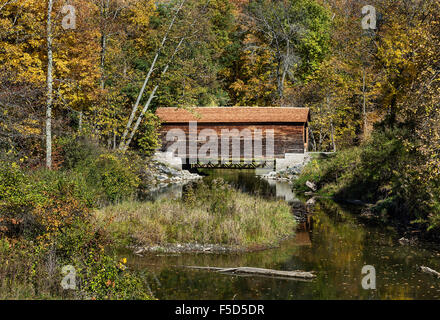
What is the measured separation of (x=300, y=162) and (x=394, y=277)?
23.3 m

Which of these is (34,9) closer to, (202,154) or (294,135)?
(202,154)

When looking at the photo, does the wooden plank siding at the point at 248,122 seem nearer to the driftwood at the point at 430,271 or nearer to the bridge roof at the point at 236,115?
the bridge roof at the point at 236,115

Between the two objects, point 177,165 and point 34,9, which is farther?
point 177,165

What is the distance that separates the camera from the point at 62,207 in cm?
1162

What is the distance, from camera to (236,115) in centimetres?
3372

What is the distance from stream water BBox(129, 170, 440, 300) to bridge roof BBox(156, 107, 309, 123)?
17.3 meters

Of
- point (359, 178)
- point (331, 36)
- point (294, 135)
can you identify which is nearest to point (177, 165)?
point (294, 135)

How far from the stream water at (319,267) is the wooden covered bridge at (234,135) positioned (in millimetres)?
17472

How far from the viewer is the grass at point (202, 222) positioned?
14219mm

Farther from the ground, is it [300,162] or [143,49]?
[143,49]

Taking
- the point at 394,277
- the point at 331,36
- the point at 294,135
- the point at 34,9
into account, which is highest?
the point at 331,36

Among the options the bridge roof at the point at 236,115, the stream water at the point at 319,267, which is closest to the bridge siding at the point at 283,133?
the bridge roof at the point at 236,115

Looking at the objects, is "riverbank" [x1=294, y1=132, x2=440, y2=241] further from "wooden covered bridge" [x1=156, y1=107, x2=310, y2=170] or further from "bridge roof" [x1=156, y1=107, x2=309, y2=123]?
"bridge roof" [x1=156, y1=107, x2=309, y2=123]

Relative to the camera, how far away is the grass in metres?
14.2
